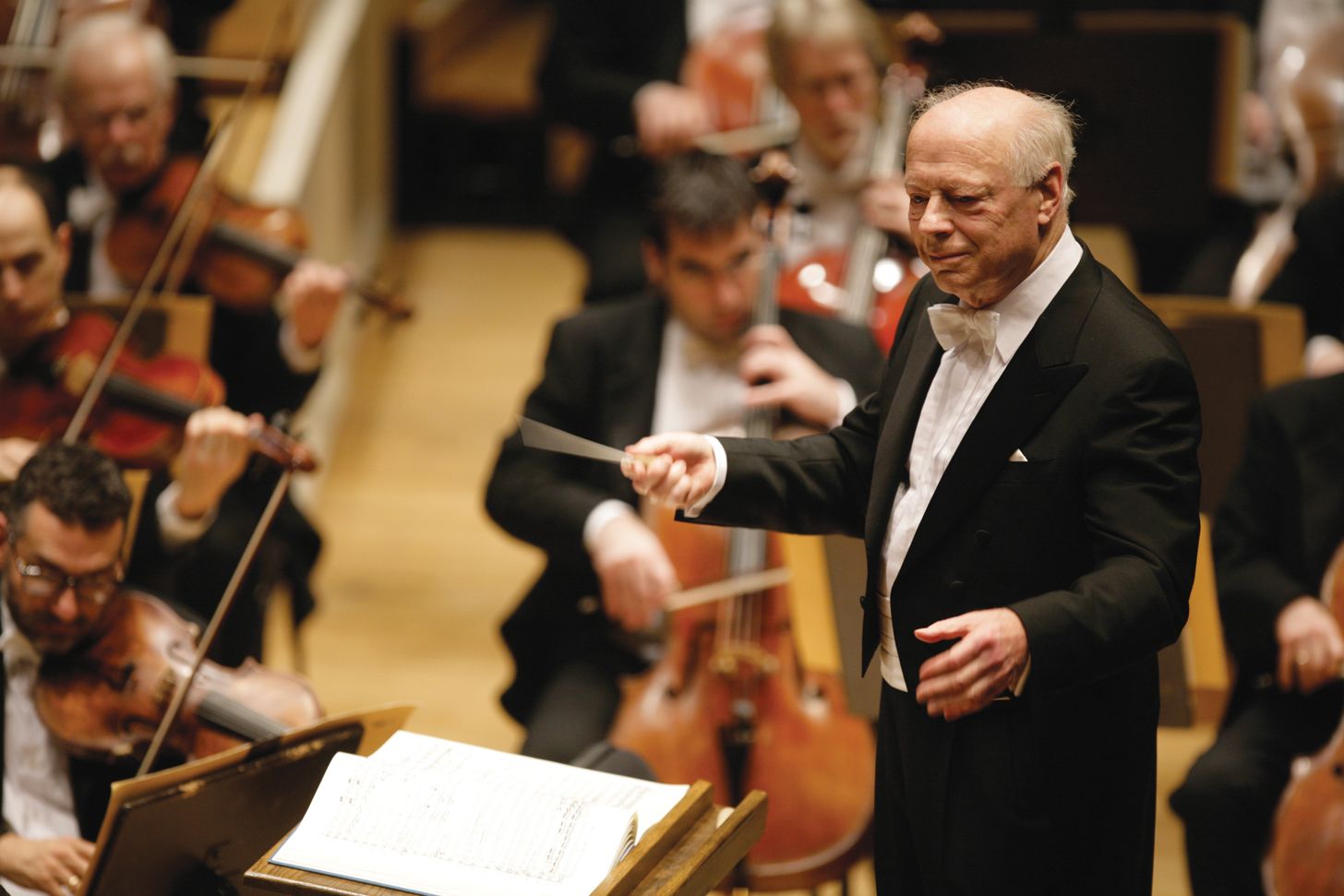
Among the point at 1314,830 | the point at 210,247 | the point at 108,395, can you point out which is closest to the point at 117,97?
the point at 210,247

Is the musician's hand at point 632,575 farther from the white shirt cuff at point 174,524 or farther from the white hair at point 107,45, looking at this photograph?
the white hair at point 107,45

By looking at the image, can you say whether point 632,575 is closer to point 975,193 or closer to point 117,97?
point 975,193

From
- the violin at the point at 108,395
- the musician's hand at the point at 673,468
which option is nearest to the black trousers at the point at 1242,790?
the musician's hand at the point at 673,468

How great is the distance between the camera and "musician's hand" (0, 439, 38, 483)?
2238mm

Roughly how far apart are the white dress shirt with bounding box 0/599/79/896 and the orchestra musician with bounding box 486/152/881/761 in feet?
2.25

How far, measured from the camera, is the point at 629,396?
2619mm

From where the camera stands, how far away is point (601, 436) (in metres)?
2.62

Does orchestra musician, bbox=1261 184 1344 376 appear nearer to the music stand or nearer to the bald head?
the music stand

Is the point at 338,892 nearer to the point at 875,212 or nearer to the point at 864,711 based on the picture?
the point at 864,711

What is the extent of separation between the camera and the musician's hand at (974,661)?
1328mm

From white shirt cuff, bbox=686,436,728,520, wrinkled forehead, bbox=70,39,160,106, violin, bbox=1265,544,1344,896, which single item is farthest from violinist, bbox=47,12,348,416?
violin, bbox=1265,544,1344,896

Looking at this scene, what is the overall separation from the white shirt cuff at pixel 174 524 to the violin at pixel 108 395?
13cm

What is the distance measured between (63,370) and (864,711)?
1.39 metres

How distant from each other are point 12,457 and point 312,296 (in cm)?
70
